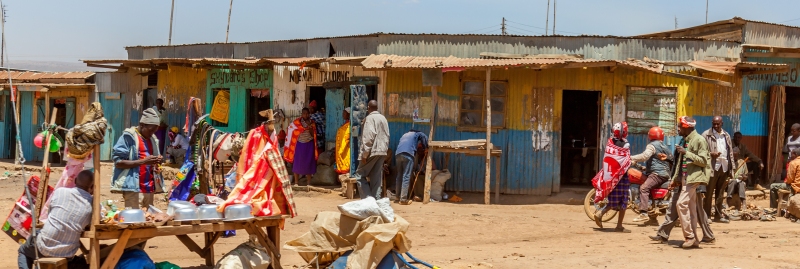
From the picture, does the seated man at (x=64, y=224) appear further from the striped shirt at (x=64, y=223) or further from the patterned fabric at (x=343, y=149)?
the patterned fabric at (x=343, y=149)

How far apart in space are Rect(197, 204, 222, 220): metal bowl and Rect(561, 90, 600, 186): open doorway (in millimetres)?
10428

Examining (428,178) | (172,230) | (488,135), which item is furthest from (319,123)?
(172,230)

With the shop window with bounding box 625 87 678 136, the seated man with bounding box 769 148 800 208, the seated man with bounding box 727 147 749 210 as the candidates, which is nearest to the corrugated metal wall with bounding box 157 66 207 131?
the shop window with bounding box 625 87 678 136

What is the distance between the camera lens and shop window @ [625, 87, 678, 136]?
14672mm

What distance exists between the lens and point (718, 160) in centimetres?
1179

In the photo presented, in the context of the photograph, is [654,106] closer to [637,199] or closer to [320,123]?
[637,199]

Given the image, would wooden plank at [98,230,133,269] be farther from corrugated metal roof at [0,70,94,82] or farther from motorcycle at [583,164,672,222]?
corrugated metal roof at [0,70,94,82]

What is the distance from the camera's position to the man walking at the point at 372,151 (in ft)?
44.6

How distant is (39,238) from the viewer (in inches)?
258

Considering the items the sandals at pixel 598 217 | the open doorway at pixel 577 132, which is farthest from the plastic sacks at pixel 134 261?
the open doorway at pixel 577 132

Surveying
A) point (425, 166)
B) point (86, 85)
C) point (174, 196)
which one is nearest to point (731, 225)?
point (425, 166)

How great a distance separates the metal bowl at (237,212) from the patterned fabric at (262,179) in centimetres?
17

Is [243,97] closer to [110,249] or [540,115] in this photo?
[540,115]

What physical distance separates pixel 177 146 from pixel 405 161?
6.59 metres
